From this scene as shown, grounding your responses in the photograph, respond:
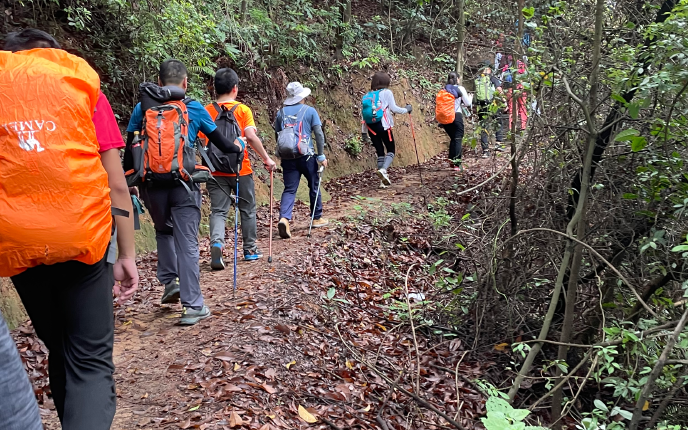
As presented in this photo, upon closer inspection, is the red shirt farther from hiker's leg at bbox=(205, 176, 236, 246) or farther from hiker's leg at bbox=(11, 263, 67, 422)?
hiker's leg at bbox=(205, 176, 236, 246)

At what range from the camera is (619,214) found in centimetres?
456

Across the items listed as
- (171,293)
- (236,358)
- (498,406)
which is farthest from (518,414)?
(171,293)

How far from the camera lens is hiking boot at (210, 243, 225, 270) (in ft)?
21.2

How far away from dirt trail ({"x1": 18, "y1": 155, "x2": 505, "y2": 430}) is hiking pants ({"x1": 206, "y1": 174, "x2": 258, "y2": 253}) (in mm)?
523

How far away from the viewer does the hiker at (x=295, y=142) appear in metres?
7.62

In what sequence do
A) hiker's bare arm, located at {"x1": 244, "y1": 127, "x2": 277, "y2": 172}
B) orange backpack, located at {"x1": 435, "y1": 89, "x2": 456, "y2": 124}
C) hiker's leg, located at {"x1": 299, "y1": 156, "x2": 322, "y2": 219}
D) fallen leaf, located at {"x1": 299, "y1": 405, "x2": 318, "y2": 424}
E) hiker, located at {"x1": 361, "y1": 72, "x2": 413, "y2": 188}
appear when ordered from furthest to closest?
orange backpack, located at {"x1": 435, "y1": 89, "x2": 456, "y2": 124} < hiker, located at {"x1": 361, "y1": 72, "x2": 413, "y2": 188} < hiker's leg, located at {"x1": 299, "y1": 156, "x2": 322, "y2": 219} < hiker's bare arm, located at {"x1": 244, "y1": 127, "x2": 277, "y2": 172} < fallen leaf, located at {"x1": 299, "y1": 405, "x2": 318, "y2": 424}

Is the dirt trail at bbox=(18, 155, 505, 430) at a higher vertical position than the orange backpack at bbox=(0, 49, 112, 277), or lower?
lower

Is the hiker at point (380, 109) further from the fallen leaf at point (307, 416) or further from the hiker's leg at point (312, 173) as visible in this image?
the fallen leaf at point (307, 416)

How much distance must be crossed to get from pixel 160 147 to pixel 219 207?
2066 millimetres

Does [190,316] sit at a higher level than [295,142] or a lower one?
lower

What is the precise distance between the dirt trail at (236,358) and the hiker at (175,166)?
0.44m

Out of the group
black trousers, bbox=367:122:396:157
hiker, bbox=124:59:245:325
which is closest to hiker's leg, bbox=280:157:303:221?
hiker, bbox=124:59:245:325

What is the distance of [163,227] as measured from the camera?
4922 millimetres

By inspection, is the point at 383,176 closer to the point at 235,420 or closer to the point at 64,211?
the point at 235,420
